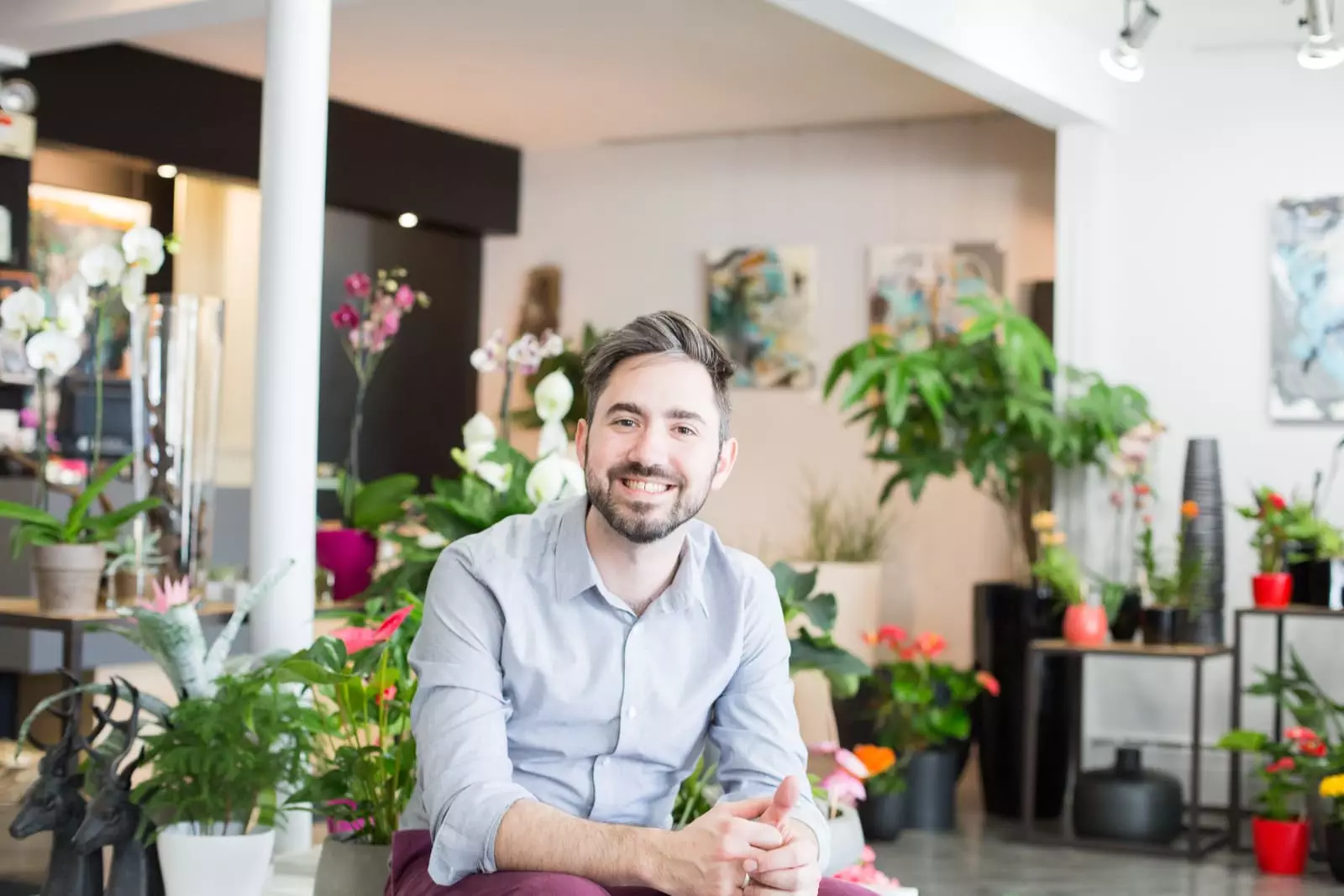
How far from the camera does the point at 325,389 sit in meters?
8.40

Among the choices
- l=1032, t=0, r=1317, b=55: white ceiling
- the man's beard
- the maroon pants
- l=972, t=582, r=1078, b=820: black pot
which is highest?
l=1032, t=0, r=1317, b=55: white ceiling

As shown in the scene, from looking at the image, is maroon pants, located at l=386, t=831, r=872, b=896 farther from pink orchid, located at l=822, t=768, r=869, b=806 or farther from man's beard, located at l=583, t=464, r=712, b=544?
pink orchid, located at l=822, t=768, r=869, b=806

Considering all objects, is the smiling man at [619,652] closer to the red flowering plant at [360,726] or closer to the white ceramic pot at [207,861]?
the red flowering plant at [360,726]

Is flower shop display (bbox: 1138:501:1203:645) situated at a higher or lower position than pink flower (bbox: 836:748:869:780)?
higher

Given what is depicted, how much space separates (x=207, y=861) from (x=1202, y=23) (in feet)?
15.1

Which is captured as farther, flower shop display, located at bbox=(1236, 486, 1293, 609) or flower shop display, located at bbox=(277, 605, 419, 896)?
flower shop display, located at bbox=(1236, 486, 1293, 609)

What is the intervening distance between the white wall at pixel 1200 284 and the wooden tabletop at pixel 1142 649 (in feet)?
2.23

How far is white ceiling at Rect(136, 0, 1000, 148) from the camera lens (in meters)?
6.21

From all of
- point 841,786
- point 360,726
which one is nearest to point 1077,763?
point 841,786

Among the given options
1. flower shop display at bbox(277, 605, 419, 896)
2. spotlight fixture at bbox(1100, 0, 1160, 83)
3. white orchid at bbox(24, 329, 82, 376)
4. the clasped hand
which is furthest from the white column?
spotlight fixture at bbox(1100, 0, 1160, 83)

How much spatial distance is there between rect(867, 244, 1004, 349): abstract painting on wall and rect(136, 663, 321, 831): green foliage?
501 centimetres

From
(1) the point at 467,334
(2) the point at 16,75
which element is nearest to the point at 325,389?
(1) the point at 467,334

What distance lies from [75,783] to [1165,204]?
474 cm

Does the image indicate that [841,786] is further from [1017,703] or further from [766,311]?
[766,311]
